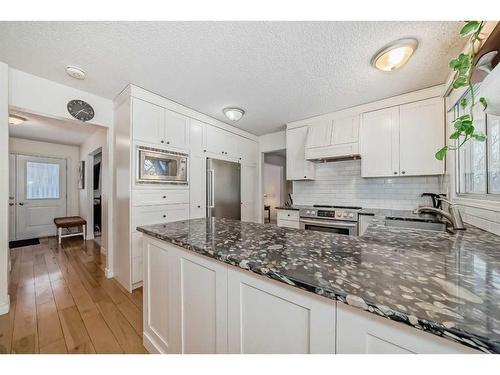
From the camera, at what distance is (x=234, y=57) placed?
1.73 metres

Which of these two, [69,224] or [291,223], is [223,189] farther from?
[69,224]

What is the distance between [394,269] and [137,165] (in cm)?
249

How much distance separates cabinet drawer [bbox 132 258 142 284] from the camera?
228 centimetres

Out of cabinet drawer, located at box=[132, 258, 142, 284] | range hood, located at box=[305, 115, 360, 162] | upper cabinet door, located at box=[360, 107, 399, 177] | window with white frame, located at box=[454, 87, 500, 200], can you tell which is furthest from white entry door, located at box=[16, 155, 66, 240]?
window with white frame, located at box=[454, 87, 500, 200]

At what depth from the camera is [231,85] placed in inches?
86.9

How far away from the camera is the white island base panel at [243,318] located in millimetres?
501

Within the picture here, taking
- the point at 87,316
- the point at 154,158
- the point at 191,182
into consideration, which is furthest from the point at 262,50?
the point at 87,316

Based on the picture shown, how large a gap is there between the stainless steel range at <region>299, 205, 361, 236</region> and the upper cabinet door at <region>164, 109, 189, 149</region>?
1.97 metres

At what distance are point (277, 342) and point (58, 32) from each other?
95.4 inches

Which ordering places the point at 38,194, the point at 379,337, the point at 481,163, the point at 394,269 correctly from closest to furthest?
the point at 379,337
the point at 394,269
the point at 481,163
the point at 38,194

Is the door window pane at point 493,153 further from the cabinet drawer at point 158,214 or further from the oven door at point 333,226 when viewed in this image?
the cabinet drawer at point 158,214

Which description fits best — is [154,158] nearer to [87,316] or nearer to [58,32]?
[58,32]

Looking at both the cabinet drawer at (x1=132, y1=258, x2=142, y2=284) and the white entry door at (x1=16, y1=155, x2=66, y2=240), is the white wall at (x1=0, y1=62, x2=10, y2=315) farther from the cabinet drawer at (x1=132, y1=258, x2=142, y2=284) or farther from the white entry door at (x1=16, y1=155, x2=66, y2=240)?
the white entry door at (x1=16, y1=155, x2=66, y2=240)

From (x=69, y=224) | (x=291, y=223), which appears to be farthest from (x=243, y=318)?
(x=69, y=224)
